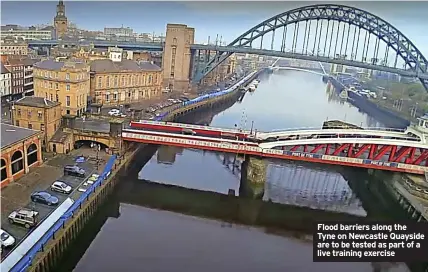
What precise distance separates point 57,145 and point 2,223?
6845mm

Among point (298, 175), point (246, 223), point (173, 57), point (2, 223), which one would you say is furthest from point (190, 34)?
point (2, 223)

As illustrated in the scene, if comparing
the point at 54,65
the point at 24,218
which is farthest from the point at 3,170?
the point at 54,65

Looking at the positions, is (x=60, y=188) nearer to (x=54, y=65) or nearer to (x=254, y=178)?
(x=254, y=178)

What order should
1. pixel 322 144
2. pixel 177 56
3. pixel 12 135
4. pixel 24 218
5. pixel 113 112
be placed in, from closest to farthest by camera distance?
pixel 24 218
pixel 12 135
pixel 322 144
pixel 113 112
pixel 177 56

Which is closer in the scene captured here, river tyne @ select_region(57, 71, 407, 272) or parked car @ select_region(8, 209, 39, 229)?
parked car @ select_region(8, 209, 39, 229)

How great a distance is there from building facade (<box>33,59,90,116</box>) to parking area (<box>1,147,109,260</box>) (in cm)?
494

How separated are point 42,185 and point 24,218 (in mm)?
2878

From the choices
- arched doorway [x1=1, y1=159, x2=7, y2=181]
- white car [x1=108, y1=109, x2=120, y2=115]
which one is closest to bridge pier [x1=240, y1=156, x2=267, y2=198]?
arched doorway [x1=1, y1=159, x2=7, y2=181]

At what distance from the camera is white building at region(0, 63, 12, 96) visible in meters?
25.6

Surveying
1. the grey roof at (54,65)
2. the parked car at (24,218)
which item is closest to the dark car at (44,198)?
the parked car at (24,218)

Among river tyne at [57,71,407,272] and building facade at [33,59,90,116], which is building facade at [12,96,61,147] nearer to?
building facade at [33,59,90,116]

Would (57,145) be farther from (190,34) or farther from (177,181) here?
(190,34)

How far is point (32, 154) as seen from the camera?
1491 centimetres

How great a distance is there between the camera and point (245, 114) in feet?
119
